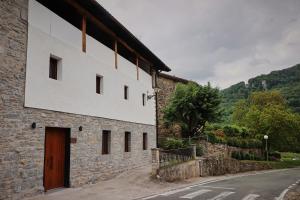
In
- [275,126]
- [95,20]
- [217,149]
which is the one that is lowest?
[217,149]

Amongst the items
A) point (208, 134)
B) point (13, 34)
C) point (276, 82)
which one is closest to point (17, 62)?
point (13, 34)

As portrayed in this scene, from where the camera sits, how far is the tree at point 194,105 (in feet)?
74.7

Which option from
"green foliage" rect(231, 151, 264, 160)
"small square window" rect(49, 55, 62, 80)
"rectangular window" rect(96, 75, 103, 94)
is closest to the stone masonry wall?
"green foliage" rect(231, 151, 264, 160)

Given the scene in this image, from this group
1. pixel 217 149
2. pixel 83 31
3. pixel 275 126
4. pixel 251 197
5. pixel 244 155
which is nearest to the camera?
pixel 251 197

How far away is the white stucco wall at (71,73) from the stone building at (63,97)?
0.03 m

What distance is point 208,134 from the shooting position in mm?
24375

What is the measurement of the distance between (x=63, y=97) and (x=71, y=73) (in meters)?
1.15

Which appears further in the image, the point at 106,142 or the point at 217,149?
the point at 217,149

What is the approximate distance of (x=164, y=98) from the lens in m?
26.3

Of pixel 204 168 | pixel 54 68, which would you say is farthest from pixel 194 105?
pixel 54 68

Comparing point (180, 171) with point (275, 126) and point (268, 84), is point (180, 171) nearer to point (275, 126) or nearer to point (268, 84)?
point (275, 126)

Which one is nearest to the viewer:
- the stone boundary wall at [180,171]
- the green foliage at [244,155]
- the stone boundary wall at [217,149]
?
the stone boundary wall at [180,171]

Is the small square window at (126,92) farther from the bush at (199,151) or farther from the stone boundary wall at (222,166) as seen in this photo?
the bush at (199,151)

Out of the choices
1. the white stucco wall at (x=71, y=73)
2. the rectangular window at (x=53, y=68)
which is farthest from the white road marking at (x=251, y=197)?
the rectangular window at (x=53, y=68)
